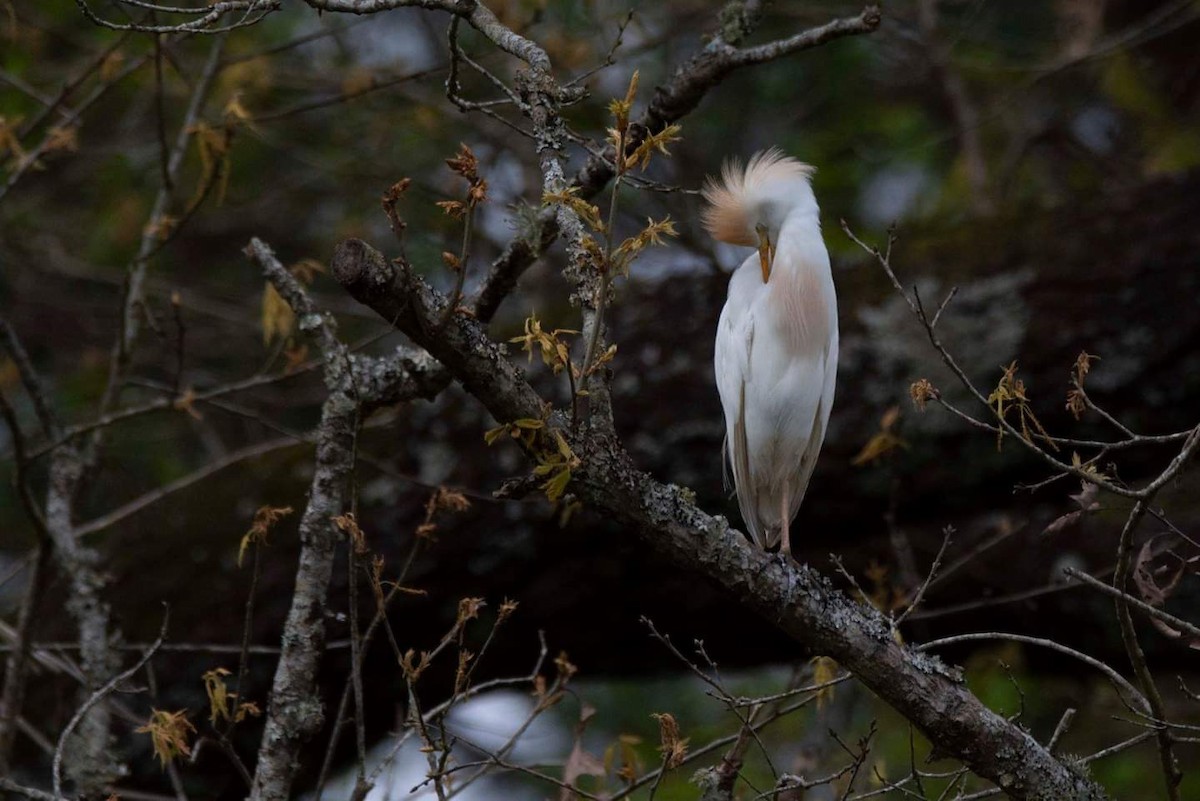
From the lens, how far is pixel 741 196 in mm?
3139

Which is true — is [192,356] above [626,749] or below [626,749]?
above

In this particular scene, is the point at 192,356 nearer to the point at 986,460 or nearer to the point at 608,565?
the point at 608,565

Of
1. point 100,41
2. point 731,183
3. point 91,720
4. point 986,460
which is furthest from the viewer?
point 100,41

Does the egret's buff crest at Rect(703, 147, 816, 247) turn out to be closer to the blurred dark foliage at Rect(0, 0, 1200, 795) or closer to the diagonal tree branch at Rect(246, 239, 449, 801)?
the blurred dark foliage at Rect(0, 0, 1200, 795)

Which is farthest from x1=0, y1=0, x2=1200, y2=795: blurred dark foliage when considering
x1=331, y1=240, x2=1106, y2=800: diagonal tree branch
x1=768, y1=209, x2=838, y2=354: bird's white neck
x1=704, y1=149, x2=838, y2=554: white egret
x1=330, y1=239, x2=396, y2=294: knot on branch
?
x1=330, y1=239, x2=396, y2=294: knot on branch

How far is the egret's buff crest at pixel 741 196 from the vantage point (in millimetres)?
3129

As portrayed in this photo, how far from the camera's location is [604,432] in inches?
81.6

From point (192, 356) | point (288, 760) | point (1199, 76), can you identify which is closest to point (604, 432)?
point (288, 760)

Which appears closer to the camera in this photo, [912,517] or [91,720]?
[91,720]

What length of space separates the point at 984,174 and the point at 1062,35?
718mm

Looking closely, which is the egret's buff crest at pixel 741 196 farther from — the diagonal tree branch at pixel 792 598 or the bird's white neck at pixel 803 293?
the diagonal tree branch at pixel 792 598

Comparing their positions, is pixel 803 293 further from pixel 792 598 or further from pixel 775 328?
pixel 792 598

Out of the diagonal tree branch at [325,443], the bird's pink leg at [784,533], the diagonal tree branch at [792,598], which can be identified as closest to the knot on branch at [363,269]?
the diagonal tree branch at [792,598]

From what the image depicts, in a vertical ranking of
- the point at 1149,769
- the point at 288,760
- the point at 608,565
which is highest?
the point at 288,760
